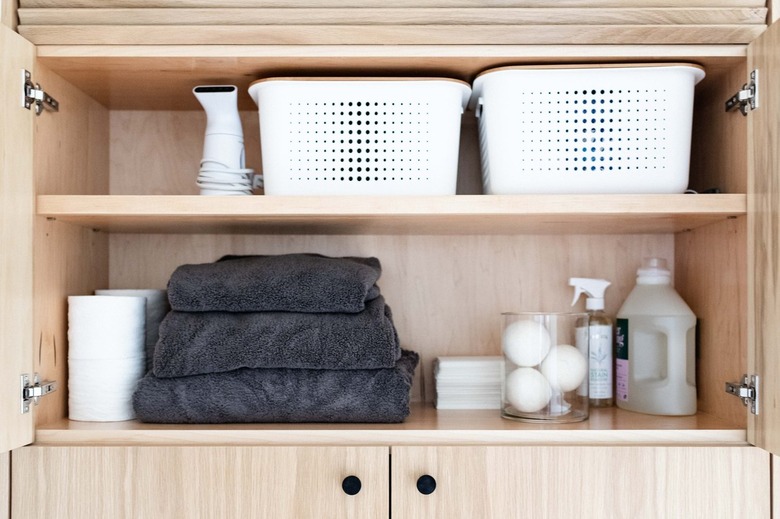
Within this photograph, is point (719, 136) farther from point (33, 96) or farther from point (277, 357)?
point (33, 96)

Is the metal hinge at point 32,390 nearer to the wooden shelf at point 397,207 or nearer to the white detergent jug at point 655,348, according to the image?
the wooden shelf at point 397,207

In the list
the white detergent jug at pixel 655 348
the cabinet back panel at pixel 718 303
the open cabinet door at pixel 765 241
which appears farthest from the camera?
the white detergent jug at pixel 655 348

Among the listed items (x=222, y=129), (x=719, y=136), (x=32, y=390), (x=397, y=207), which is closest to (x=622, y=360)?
(x=719, y=136)

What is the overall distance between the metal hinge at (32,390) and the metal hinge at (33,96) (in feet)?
1.19

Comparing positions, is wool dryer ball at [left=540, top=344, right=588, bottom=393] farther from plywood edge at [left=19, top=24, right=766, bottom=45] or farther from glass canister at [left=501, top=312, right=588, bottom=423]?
plywood edge at [left=19, top=24, right=766, bottom=45]

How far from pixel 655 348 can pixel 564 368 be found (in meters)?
0.18

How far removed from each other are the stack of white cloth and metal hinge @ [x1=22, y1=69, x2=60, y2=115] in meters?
0.71


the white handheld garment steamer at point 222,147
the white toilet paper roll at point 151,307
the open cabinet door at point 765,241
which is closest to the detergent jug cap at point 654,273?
the open cabinet door at point 765,241

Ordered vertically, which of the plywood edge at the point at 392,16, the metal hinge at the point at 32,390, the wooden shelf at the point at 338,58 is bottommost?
the metal hinge at the point at 32,390

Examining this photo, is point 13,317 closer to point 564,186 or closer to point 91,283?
point 91,283

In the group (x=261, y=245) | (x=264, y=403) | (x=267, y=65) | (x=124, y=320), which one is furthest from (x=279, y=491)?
(x=267, y=65)

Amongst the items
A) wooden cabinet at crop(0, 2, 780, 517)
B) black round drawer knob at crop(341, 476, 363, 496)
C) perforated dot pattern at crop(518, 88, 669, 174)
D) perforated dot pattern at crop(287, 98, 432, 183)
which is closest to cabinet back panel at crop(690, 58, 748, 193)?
wooden cabinet at crop(0, 2, 780, 517)

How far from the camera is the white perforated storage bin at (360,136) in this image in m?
1.00

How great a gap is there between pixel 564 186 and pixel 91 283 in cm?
80
